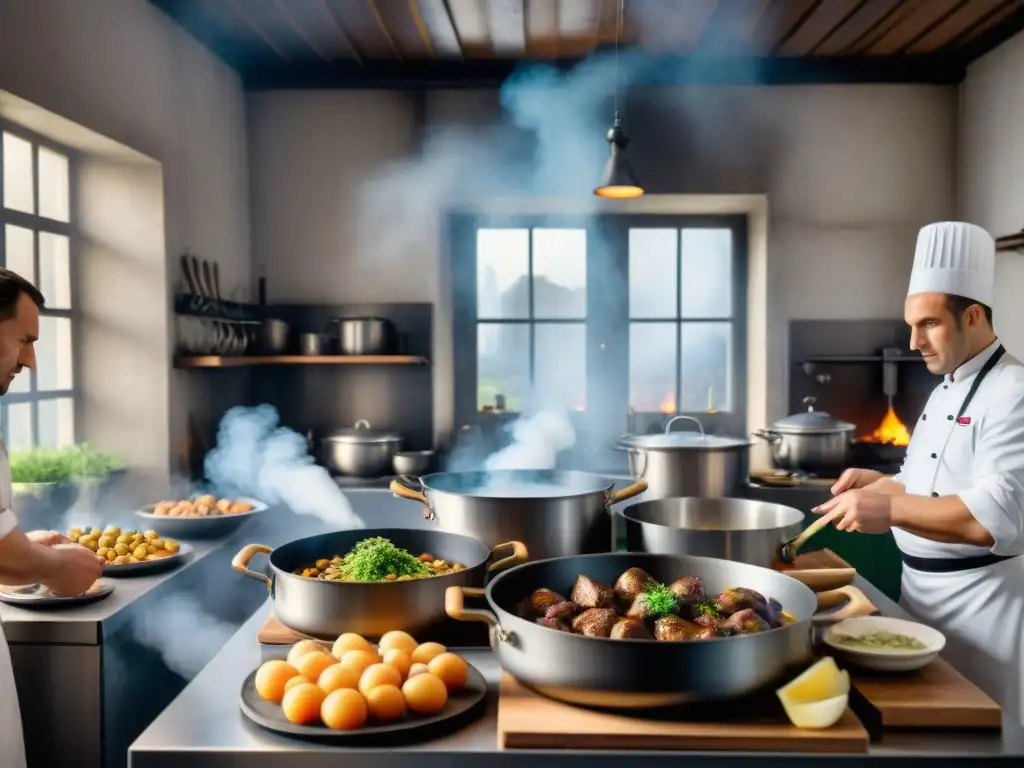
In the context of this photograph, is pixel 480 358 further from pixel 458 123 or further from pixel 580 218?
pixel 458 123

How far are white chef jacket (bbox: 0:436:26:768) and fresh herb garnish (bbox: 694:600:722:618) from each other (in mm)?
1420

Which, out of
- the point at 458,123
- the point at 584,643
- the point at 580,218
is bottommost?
the point at 584,643

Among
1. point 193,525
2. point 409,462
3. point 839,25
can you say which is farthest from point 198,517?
point 839,25

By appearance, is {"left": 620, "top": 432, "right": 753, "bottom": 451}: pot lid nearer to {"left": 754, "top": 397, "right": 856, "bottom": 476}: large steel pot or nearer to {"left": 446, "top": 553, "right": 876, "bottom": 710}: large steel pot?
{"left": 754, "top": 397, "right": 856, "bottom": 476}: large steel pot

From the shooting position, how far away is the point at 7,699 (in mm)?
1903

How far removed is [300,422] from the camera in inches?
184

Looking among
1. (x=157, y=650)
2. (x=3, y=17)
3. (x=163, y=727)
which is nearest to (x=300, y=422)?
(x=157, y=650)

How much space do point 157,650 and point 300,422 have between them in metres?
2.25

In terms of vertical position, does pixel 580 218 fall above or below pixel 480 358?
above

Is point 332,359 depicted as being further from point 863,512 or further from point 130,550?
point 863,512

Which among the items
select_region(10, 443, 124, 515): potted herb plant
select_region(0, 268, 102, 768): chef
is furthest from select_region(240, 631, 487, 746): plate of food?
select_region(10, 443, 124, 515): potted herb plant

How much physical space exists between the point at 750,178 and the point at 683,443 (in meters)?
1.93

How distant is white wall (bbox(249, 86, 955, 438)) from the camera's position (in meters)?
4.56

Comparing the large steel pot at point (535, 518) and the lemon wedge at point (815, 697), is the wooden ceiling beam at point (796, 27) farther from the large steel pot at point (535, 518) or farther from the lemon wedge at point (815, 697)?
the lemon wedge at point (815, 697)
